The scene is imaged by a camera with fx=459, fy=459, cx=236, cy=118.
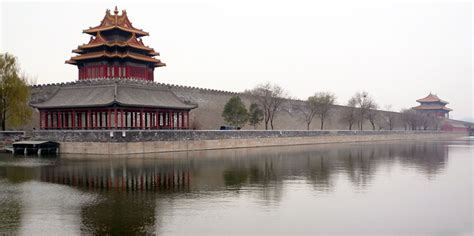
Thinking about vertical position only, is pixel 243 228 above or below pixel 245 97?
below

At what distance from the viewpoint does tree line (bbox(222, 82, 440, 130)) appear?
44.5m

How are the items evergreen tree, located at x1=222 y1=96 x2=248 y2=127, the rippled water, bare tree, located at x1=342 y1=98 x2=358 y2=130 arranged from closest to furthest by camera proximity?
1. the rippled water
2. evergreen tree, located at x1=222 y1=96 x2=248 y2=127
3. bare tree, located at x1=342 y1=98 x2=358 y2=130

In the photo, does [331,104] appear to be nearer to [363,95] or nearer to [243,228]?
[363,95]

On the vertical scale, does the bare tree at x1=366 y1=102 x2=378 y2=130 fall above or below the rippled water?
above

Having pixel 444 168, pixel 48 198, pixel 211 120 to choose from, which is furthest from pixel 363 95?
pixel 48 198

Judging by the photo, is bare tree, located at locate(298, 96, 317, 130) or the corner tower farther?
bare tree, located at locate(298, 96, 317, 130)

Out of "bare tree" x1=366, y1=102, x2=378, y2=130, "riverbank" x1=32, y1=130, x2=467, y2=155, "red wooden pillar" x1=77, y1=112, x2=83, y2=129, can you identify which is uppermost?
"bare tree" x1=366, y1=102, x2=378, y2=130

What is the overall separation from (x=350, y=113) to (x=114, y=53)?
1492 inches

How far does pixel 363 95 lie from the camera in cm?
6794

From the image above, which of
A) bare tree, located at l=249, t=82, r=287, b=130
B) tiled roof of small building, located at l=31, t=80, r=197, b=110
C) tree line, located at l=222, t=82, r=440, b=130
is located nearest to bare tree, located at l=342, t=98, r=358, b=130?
tree line, located at l=222, t=82, r=440, b=130

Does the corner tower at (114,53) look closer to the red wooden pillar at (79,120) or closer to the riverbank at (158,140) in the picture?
the red wooden pillar at (79,120)

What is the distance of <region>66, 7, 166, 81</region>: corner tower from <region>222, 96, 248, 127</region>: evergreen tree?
7.95 meters

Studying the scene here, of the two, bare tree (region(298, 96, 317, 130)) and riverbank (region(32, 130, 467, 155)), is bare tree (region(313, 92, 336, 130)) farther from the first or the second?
riverbank (region(32, 130, 467, 155))

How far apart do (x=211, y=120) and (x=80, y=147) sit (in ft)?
56.2
